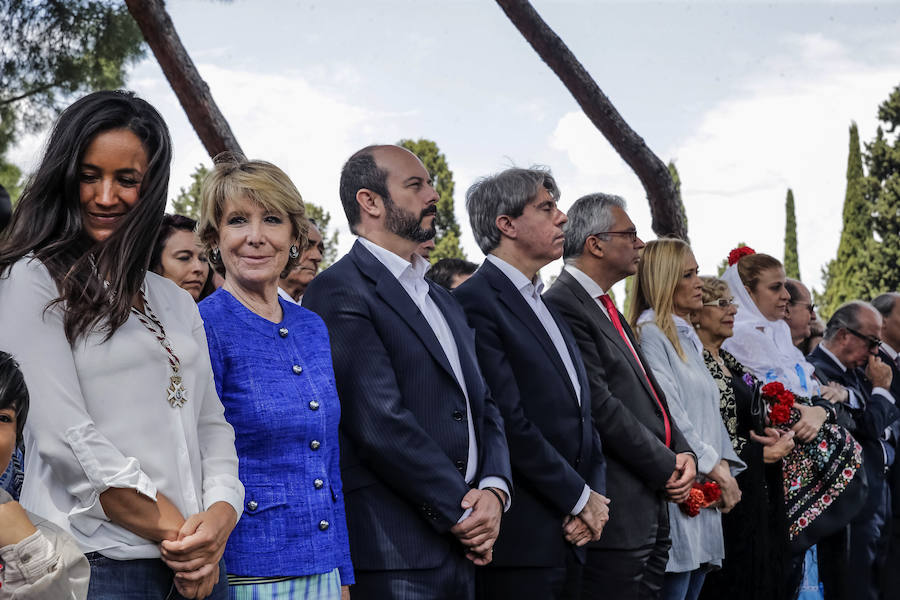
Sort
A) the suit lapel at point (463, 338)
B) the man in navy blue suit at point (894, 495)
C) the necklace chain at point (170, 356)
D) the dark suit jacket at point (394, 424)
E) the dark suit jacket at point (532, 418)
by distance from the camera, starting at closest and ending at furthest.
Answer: the necklace chain at point (170, 356) → the dark suit jacket at point (394, 424) → the suit lapel at point (463, 338) → the dark suit jacket at point (532, 418) → the man in navy blue suit at point (894, 495)

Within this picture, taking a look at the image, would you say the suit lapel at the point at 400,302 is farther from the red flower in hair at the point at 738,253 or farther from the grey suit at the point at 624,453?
the red flower in hair at the point at 738,253

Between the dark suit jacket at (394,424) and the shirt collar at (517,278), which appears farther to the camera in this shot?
the shirt collar at (517,278)

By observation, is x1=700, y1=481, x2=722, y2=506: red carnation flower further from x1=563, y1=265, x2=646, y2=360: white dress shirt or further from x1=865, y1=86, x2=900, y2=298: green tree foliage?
x1=865, y1=86, x2=900, y2=298: green tree foliage

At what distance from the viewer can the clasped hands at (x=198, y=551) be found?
6.87 ft

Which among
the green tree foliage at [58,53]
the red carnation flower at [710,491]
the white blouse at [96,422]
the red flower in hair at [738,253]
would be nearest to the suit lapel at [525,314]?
the red carnation flower at [710,491]

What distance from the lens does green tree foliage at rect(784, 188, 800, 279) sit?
35344 millimetres

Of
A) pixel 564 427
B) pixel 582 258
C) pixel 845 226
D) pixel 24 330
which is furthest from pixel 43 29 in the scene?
pixel 845 226

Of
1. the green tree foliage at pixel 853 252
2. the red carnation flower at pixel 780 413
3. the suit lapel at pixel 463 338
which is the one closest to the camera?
the suit lapel at pixel 463 338

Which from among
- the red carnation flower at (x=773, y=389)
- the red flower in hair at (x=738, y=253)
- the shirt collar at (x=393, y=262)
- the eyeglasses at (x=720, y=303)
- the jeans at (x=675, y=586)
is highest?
the red flower in hair at (x=738, y=253)

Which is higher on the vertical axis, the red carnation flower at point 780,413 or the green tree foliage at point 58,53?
the green tree foliage at point 58,53

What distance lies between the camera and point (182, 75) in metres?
7.66

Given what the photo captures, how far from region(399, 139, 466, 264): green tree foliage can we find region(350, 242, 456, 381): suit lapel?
20.7m

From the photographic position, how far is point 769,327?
6.00 metres

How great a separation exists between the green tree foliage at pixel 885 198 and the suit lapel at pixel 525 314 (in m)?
25.8
